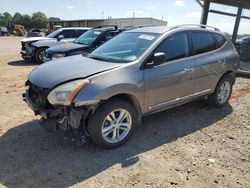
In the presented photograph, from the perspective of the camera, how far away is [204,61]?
5.14 meters

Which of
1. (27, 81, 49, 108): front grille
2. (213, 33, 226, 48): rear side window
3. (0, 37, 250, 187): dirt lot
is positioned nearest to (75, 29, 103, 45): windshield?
(0, 37, 250, 187): dirt lot

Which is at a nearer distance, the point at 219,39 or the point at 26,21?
the point at 219,39

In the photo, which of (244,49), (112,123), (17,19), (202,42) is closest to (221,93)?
(202,42)

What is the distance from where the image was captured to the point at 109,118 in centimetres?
389

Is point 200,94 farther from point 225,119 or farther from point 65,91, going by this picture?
point 65,91

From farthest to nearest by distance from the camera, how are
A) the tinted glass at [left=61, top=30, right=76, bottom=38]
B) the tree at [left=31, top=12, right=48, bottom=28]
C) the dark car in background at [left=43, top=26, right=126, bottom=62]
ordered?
the tree at [left=31, top=12, right=48, bottom=28]
the tinted glass at [left=61, top=30, right=76, bottom=38]
the dark car in background at [left=43, top=26, right=126, bottom=62]

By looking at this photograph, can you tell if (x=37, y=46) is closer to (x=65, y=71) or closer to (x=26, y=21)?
(x=65, y=71)

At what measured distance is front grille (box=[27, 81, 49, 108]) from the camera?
147 inches

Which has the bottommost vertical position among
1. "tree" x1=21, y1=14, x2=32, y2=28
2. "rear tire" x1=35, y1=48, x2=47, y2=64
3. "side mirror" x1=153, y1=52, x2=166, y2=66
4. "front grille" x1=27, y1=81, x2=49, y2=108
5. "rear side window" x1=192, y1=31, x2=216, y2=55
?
"tree" x1=21, y1=14, x2=32, y2=28

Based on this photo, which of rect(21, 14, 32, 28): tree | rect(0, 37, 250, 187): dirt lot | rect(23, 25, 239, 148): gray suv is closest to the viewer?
rect(0, 37, 250, 187): dirt lot

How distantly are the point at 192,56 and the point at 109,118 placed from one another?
6.75 ft

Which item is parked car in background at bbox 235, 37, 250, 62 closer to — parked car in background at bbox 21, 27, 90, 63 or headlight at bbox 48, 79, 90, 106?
parked car in background at bbox 21, 27, 90, 63

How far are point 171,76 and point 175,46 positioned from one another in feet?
1.92

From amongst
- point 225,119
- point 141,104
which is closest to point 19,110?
point 141,104
